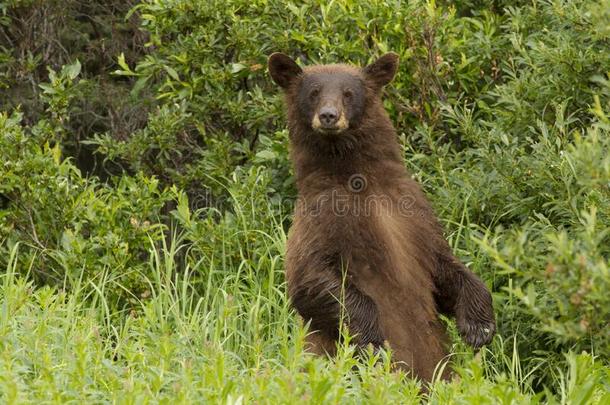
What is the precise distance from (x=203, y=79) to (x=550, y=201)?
103 inches


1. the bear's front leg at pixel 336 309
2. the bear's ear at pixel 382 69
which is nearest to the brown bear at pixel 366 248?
the bear's front leg at pixel 336 309

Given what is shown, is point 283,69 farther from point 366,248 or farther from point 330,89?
point 366,248

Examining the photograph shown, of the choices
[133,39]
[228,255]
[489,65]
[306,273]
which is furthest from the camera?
[133,39]

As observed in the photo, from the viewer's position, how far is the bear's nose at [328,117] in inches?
260

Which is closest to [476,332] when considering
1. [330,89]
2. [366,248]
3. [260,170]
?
[366,248]

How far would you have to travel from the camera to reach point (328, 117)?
6613 mm

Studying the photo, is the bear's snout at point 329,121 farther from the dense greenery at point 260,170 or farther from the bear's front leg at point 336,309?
the dense greenery at point 260,170

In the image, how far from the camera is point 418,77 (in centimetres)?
803

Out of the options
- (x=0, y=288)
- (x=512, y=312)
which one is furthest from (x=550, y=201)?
(x=0, y=288)

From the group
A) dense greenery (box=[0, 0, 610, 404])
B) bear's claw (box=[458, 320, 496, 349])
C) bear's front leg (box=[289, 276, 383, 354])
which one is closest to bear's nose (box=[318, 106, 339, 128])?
bear's front leg (box=[289, 276, 383, 354])

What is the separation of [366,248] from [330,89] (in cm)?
99

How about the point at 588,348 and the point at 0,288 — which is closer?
the point at 588,348

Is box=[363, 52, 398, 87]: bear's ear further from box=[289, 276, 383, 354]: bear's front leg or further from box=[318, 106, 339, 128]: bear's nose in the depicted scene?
box=[289, 276, 383, 354]: bear's front leg

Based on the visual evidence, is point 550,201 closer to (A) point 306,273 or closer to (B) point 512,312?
(B) point 512,312
